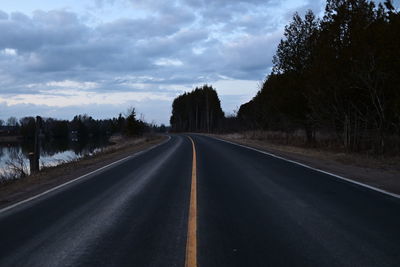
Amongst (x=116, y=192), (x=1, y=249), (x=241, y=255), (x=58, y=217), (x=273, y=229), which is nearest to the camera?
(x=241, y=255)

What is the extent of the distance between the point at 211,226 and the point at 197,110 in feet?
395

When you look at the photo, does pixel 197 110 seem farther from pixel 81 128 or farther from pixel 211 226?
pixel 211 226

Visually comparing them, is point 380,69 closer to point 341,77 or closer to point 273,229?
point 341,77

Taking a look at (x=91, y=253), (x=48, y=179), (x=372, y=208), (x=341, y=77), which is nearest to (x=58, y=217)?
(x=91, y=253)

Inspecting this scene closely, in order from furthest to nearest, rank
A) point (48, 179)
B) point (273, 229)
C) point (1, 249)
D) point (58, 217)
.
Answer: point (48, 179), point (58, 217), point (273, 229), point (1, 249)

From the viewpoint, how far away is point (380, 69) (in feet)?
61.6

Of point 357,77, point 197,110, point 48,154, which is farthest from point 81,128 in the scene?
point 357,77

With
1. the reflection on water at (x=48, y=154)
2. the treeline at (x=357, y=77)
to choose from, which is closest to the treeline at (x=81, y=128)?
the reflection on water at (x=48, y=154)

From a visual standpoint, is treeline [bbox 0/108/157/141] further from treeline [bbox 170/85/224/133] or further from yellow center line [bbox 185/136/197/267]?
yellow center line [bbox 185/136/197/267]

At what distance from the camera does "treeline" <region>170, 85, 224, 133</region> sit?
11769cm

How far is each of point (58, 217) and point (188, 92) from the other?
136857 mm

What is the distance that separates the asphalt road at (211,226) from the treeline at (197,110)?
3832 inches

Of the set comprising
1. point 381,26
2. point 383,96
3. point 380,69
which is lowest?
point 383,96

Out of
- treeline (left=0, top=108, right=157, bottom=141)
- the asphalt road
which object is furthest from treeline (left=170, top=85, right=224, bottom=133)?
the asphalt road
